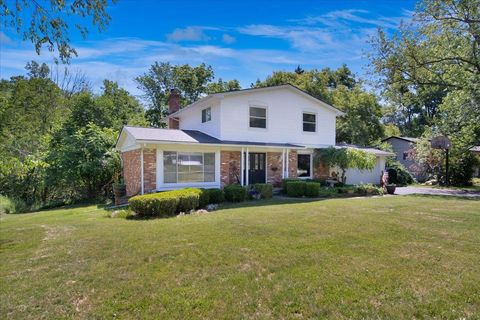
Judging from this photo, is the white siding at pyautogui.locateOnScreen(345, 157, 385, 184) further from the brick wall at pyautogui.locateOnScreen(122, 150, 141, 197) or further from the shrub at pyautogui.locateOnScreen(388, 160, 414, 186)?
the brick wall at pyautogui.locateOnScreen(122, 150, 141, 197)

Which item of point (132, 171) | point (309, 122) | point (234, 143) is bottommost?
point (132, 171)

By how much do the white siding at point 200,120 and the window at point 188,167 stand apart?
5.52ft

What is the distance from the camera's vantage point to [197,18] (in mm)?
11945

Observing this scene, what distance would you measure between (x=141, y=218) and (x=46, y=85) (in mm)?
24181

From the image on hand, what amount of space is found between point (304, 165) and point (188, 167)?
755cm

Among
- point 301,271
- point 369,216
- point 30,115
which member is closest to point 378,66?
point 369,216

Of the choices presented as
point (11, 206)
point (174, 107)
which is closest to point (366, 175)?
point (174, 107)

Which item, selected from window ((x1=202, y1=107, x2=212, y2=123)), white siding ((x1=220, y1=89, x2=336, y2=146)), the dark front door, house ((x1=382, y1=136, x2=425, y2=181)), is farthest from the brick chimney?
house ((x1=382, y1=136, x2=425, y2=181))

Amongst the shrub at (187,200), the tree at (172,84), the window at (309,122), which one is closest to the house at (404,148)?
the window at (309,122)

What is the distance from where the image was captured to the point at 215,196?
12.5m

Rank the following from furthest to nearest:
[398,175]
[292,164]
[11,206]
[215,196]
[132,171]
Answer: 1. [398,175]
2. [292,164]
3. [11,206]
4. [132,171]
5. [215,196]

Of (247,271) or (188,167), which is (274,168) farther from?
Answer: (247,271)

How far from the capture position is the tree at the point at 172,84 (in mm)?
36750

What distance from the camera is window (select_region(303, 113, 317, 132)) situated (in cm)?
1886
